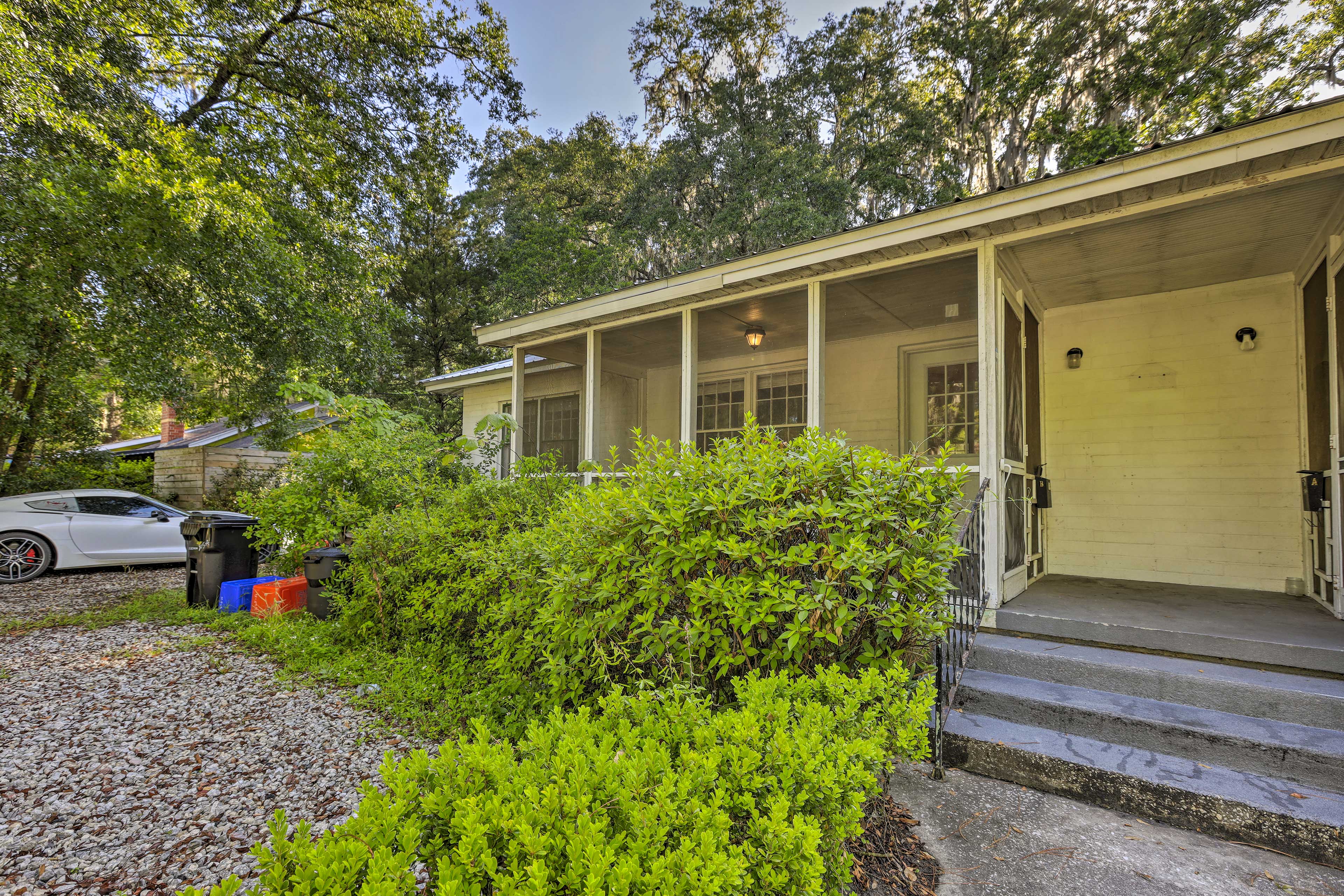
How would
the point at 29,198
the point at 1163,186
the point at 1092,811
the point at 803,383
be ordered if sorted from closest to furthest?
1. the point at 1092,811
2. the point at 1163,186
3. the point at 29,198
4. the point at 803,383

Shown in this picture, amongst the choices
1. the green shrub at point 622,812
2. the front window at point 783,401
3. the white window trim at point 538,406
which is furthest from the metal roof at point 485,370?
the green shrub at point 622,812

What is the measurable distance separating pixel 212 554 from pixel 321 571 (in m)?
1.84

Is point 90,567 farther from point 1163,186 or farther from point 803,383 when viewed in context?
point 1163,186

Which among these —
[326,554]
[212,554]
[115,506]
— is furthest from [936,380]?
[115,506]

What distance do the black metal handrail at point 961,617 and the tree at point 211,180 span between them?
331 inches

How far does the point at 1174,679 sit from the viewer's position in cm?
287

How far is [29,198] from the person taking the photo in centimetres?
559

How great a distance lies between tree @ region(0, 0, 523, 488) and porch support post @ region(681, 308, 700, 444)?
227 inches

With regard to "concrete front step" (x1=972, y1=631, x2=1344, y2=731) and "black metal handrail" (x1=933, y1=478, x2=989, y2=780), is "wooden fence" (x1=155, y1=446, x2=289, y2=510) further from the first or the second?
"concrete front step" (x1=972, y1=631, x2=1344, y2=731)

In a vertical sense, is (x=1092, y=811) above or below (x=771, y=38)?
below

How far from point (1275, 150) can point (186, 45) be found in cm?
1213

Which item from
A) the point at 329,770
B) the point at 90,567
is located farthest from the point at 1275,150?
the point at 90,567

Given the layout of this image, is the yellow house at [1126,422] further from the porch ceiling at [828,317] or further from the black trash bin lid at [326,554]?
the black trash bin lid at [326,554]

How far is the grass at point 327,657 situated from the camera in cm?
303
